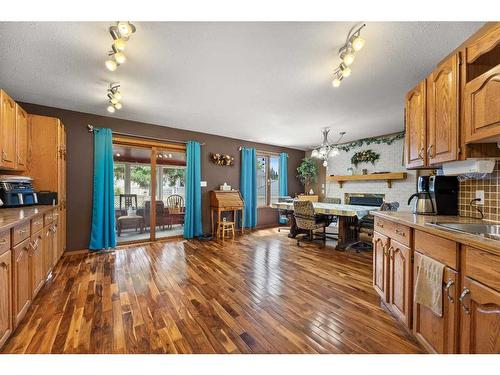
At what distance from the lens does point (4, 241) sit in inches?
54.4

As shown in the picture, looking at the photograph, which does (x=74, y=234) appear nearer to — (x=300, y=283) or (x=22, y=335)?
(x=22, y=335)

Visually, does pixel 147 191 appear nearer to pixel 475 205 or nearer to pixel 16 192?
pixel 16 192

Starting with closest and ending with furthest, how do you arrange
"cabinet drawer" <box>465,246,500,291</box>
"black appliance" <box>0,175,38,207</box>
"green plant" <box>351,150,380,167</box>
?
"cabinet drawer" <box>465,246,500,291</box>, "black appliance" <box>0,175,38,207</box>, "green plant" <box>351,150,380,167</box>

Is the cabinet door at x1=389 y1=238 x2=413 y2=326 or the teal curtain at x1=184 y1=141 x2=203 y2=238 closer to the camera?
the cabinet door at x1=389 y1=238 x2=413 y2=326

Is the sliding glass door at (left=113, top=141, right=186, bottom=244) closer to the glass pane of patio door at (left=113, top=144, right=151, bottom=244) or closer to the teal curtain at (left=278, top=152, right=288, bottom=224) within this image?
the glass pane of patio door at (left=113, top=144, right=151, bottom=244)

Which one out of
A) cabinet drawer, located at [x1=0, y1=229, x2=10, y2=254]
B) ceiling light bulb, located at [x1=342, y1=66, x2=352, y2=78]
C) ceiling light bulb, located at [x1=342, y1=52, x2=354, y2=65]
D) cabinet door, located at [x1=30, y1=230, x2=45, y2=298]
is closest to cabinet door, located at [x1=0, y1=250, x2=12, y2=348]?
cabinet drawer, located at [x1=0, y1=229, x2=10, y2=254]

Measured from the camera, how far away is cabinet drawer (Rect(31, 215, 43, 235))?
1845 millimetres

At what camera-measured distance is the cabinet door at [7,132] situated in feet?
6.70

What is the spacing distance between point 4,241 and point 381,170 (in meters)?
6.20

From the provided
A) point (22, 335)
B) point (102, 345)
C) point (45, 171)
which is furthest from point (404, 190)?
Result: point (45, 171)

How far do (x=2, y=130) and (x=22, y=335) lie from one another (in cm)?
192

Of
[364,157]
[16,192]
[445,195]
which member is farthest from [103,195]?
[364,157]

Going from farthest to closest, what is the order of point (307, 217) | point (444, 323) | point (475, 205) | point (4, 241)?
point (307, 217)
point (475, 205)
point (4, 241)
point (444, 323)

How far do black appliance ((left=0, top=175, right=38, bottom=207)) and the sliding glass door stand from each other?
1400mm
